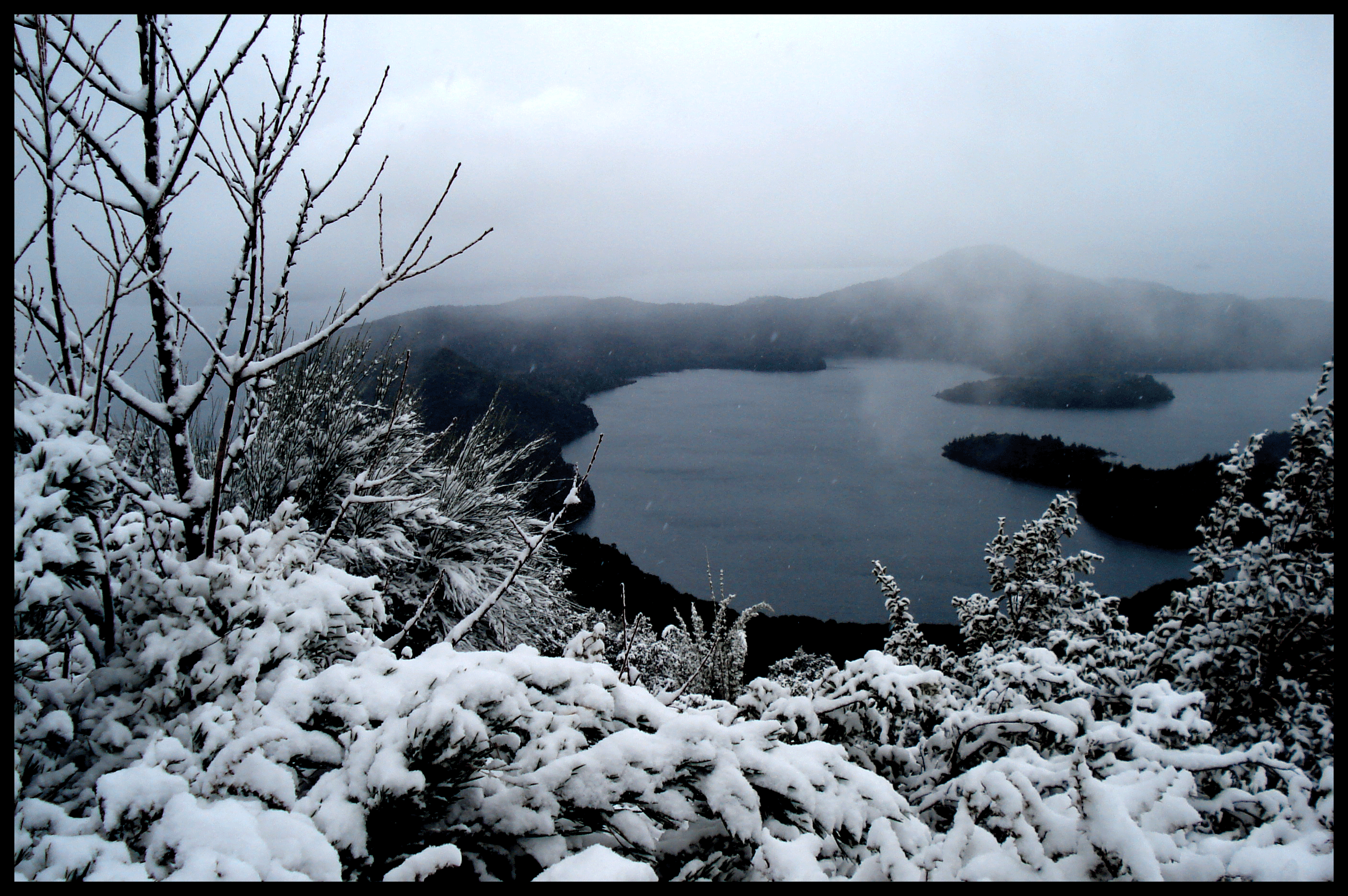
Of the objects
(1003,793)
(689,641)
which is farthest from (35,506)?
(689,641)

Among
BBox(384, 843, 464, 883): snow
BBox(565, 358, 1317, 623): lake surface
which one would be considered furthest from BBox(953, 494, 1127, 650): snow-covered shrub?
BBox(565, 358, 1317, 623): lake surface

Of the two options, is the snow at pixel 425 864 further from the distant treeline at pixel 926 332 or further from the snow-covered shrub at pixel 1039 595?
the distant treeline at pixel 926 332

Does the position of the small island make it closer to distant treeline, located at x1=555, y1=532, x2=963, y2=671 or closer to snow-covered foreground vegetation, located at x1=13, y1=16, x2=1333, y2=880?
distant treeline, located at x1=555, y1=532, x2=963, y2=671

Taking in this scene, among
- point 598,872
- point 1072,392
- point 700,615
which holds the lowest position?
point 700,615

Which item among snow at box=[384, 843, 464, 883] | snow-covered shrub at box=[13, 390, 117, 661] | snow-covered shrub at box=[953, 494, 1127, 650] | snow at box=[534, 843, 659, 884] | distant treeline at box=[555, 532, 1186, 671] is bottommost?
distant treeline at box=[555, 532, 1186, 671]

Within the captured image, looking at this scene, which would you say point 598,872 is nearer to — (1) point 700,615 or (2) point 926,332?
(1) point 700,615

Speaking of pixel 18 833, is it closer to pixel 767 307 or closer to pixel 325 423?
pixel 325 423

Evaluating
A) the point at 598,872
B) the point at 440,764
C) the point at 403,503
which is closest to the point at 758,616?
the point at 403,503

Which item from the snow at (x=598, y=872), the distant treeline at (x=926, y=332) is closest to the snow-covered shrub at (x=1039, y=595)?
the snow at (x=598, y=872)
